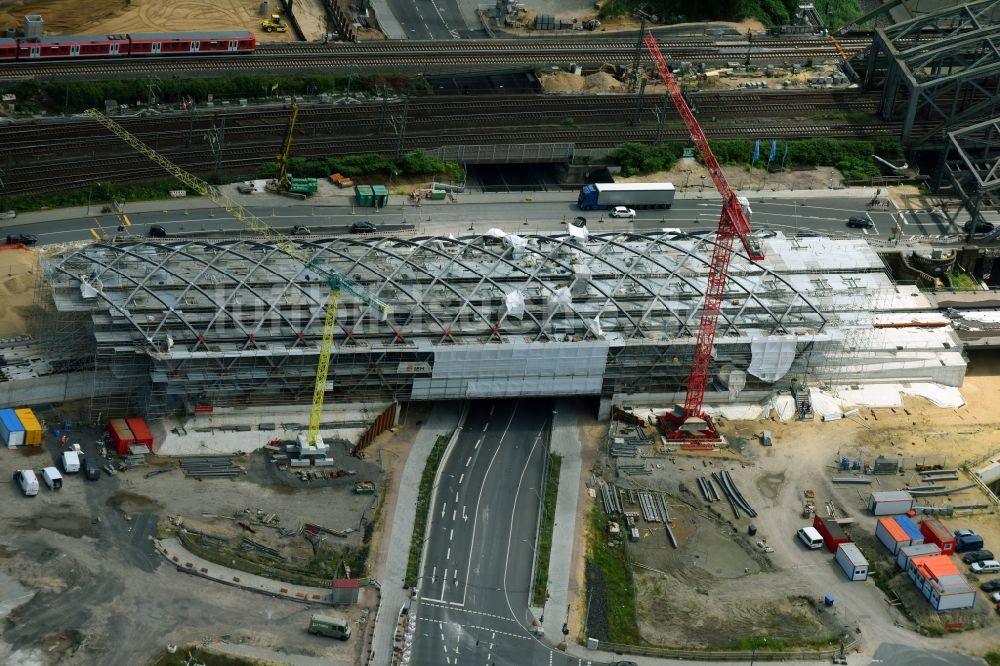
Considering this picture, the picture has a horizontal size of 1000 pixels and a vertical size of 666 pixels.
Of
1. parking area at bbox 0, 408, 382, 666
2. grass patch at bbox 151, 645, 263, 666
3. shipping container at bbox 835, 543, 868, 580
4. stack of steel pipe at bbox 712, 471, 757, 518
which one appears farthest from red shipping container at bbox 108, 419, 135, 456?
shipping container at bbox 835, 543, 868, 580

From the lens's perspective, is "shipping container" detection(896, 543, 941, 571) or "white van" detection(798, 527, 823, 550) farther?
"white van" detection(798, 527, 823, 550)

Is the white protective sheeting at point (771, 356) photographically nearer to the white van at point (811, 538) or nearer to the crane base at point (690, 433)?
the crane base at point (690, 433)

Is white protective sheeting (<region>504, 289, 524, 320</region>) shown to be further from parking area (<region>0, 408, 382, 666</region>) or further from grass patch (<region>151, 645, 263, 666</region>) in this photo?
grass patch (<region>151, 645, 263, 666</region>)

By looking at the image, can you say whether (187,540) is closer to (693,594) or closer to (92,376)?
(92,376)

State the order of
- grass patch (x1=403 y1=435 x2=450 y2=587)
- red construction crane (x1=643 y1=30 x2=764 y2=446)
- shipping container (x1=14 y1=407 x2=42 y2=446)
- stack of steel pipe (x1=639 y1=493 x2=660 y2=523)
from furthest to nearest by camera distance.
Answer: red construction crane (x1=643 y1=30 x2=764 y2=446), shipping container (x1=14 y1=407 x2=42 y2=446), stack of steel pipe (x1=639 y1=493 x2=660 y2=523), grass patch (x1=403 y1=435 x2=450 y2=587)

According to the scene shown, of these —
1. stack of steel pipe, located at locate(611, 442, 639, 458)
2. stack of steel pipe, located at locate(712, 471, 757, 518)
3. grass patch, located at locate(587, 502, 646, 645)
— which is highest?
stack of steel pipe, located at locate(611, 442, 639, 458)

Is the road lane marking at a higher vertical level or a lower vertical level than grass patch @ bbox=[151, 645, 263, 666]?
higher

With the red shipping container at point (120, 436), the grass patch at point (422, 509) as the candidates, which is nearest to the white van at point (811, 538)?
the grass patch at point (422, 509)

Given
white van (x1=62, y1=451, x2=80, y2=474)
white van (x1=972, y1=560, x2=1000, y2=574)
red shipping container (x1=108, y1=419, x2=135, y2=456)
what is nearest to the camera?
white van (x1=972, y1=560, x2=1000, y2=574)
